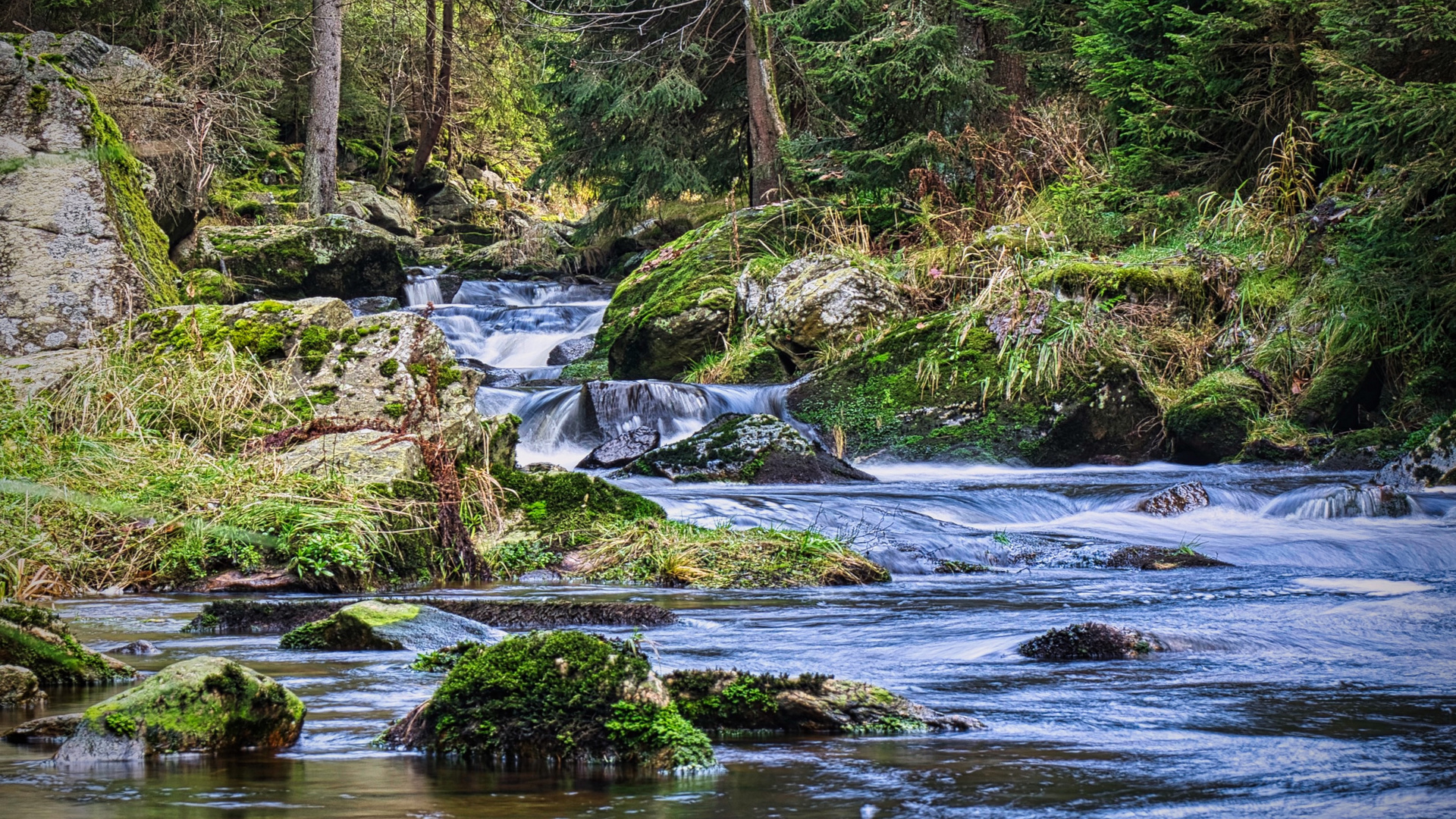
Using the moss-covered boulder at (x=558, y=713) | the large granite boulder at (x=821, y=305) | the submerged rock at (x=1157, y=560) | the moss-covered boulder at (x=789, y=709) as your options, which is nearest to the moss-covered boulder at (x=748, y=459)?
the submerged rock at (x=1157, y=560)

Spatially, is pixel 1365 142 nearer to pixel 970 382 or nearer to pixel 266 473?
pixel 970 382

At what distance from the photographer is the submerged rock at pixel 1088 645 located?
379 cm

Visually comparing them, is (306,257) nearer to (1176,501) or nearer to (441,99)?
(441,99)

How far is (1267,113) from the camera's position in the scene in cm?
1288

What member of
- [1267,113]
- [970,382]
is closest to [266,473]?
[970,382]

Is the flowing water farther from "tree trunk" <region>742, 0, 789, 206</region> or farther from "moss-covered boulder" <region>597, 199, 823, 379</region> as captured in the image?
"tree trunk" <region>742, 0, 789, 206</region>

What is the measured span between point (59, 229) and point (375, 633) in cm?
732

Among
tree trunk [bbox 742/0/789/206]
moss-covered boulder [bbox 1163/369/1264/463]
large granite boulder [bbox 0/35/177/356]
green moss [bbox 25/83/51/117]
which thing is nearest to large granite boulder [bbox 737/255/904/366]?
moss-covered boulder [bbox 1163/369/1264/463]

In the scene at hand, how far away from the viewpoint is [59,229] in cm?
961

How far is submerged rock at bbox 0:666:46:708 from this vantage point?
3074 millimetres

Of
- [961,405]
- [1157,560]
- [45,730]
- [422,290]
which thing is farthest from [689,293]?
[45,730]

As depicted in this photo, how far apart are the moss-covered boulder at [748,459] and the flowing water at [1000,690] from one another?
195 centimetres

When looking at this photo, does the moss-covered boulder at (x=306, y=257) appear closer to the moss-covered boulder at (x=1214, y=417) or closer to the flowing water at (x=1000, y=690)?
the flowing water at (x=1000, y=690)

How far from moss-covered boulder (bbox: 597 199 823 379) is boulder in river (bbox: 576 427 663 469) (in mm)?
3786
